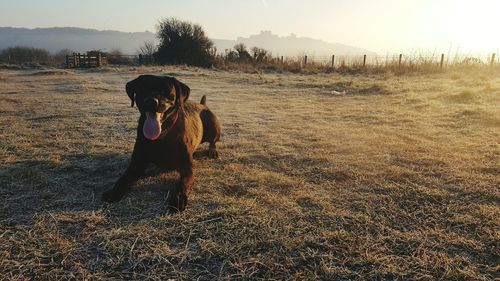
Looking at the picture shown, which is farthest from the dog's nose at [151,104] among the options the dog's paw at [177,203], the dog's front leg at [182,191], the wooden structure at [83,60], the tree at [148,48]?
the tree at [148,48]

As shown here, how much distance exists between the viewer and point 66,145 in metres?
5.02

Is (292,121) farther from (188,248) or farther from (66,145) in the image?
(188,248)

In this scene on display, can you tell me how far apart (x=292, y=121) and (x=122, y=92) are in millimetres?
6384

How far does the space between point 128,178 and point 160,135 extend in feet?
1.58

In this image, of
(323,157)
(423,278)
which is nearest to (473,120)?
(323,157)

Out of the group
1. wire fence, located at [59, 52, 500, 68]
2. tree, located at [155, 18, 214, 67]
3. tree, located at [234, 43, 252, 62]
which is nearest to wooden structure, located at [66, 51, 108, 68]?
wire fence, located at [59, 52, 500, 68]

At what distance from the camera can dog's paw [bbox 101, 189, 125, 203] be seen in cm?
326

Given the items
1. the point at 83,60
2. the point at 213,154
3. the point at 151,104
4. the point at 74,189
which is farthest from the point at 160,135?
the point at 83,60

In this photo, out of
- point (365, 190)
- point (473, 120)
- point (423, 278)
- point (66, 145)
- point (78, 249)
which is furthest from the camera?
point (473, 120)

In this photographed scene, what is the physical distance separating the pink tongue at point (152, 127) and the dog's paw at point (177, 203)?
535 mm

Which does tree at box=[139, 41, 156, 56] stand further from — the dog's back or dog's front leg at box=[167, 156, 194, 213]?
dog's front leg at box=[167, 156, 194, 213]

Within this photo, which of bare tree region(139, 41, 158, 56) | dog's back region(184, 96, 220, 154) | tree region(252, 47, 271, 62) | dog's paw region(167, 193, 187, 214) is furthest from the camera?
bare tree region(139, 41, 158, 56)

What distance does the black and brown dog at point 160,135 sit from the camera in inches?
131

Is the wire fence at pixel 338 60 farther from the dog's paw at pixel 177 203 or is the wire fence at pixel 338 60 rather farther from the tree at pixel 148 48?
the dog's paw at pixel 177 203
